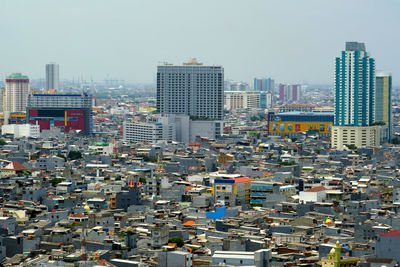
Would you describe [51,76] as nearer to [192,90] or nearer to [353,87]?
[192,90]

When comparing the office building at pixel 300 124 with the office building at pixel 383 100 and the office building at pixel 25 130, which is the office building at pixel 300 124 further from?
the office building at pixel 25 130

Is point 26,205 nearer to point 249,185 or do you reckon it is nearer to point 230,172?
point 249,185

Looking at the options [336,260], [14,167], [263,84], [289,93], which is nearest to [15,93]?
[14,167]

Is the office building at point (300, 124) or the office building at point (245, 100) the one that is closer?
the office building at point (300, 124)

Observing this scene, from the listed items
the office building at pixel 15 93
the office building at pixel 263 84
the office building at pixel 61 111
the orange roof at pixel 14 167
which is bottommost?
the orange roof at pixel 14 167

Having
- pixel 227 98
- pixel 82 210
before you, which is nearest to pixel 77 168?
pixel 82 210

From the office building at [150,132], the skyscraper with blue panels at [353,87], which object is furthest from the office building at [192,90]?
the skyscraper with blue panels at [353,87]

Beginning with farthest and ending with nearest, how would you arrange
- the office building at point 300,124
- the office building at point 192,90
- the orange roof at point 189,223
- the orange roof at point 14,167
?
1. the office building at point 300,124
2. the office building at point 192,90
3. the orange roof at point 14,167
4. the orange roof at point 189,223

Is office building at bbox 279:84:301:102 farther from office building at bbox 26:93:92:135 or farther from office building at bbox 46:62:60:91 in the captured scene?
office building at bbox 26:93:92:135
